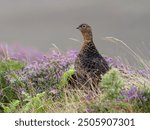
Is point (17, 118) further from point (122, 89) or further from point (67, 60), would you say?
point (67, 60)

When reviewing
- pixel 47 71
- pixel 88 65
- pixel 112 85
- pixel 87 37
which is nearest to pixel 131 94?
pixel 112 85

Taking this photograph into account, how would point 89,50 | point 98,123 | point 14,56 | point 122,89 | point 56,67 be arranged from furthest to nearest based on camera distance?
point 14,56, point 56,67, point 89,50, point 122,89, point 98,123

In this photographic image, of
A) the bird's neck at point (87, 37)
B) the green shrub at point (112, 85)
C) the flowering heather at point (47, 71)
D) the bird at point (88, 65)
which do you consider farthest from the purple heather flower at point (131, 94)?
the flowering heather at point (47, 71)

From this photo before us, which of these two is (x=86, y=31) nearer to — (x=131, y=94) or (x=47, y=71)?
(x=47, y=71)

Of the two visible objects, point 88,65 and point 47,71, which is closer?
point 88,65

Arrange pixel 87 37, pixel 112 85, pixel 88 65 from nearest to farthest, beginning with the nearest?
pixel 112 85
pixel 88 65
pixel 87 37

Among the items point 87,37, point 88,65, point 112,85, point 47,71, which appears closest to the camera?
point 112,85

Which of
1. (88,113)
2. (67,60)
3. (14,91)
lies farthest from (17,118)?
(67,60)

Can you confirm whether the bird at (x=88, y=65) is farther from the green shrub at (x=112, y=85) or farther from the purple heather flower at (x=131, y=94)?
the green shrub at (x=112, y=85)
